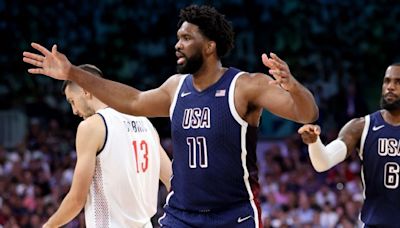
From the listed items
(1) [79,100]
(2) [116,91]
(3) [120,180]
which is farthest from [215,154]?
(1) [79,100]

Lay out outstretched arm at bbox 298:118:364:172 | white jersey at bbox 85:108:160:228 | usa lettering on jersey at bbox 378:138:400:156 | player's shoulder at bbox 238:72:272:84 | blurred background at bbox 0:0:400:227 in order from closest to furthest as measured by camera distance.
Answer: player's shoulder at bbox 238:72:272:84 → outstretched arm at bbox 298:118:364:172 → white jersey at bbox 85:108:160:228 → usa lettering on jersey at bbox 378:138:400:156 → blurred background at bbox 0:0:400:227

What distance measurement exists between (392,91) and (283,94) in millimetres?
2027

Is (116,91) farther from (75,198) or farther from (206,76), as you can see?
(75,198)

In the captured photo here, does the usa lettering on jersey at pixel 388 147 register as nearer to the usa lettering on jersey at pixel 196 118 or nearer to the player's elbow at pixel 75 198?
the usa lettering on jersey at pixel 196 118

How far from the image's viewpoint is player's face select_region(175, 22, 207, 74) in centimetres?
536

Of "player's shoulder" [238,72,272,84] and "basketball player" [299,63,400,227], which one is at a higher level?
"player's shoulder" [238,72,272,84]

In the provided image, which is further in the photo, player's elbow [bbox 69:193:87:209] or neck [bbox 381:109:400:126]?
neck [bbox 381:109:400:126]

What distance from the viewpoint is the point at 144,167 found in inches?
243

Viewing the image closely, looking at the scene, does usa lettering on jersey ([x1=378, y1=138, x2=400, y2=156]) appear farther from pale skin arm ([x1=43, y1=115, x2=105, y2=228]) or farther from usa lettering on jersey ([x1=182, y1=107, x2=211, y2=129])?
pale skin arm ([x1=43, y1=115, x2=105, y2=228])

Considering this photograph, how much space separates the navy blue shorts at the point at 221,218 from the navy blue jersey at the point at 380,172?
1.41 m

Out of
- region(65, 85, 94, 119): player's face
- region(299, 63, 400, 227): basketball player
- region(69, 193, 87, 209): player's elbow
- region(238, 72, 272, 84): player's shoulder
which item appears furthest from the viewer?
region(299, 63, 400, 227): basketball player

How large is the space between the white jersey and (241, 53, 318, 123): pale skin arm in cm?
120

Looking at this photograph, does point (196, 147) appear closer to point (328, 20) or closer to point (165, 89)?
point (165, 89)

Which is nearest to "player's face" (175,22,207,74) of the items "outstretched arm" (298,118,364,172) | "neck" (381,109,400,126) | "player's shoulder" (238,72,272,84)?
"player's shoulder" (238,72,272,84)
